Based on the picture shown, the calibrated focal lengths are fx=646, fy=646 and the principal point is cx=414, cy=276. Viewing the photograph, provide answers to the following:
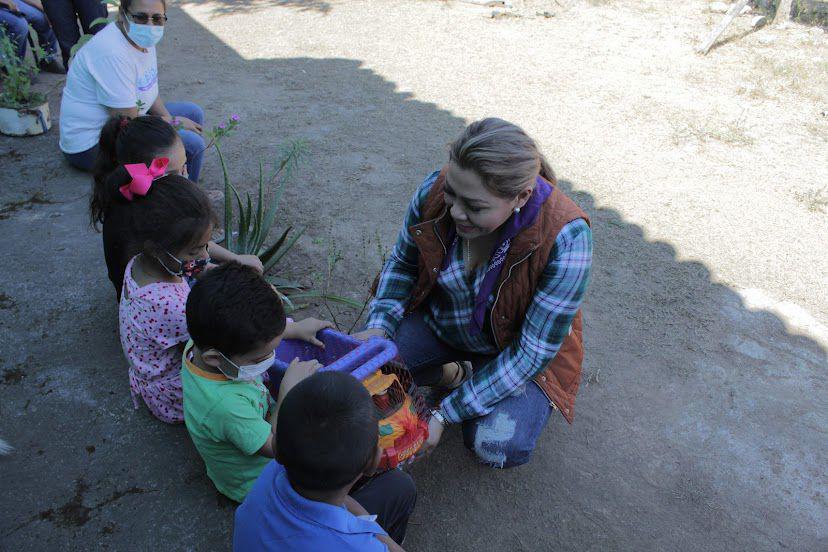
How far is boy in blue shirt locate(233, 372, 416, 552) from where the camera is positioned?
138 centimetres

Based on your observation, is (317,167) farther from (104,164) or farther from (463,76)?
(463,76)

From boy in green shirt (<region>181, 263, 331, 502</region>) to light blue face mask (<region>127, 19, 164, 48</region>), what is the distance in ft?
8.00

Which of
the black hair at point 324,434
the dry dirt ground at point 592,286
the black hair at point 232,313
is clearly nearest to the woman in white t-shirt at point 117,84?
the dry dirt ground at point 592,286

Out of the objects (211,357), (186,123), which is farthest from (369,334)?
(186,123)

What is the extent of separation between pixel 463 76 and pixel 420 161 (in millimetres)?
2233

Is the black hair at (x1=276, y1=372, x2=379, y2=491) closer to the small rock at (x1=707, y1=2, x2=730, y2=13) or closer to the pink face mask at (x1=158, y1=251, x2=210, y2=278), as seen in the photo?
the pink face mask at (x1=158, y1=251, x2=210, y2=278)

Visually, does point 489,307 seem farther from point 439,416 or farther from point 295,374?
point 295,374

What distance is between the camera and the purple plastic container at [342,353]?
1983 millimetres

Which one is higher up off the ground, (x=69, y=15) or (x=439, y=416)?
(x=69, y=15)

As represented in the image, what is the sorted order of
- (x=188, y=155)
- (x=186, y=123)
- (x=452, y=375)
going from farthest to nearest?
(x=186, y=123) → (x=188, y=155) → (x=452, y=375)

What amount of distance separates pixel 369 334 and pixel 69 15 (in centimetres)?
492

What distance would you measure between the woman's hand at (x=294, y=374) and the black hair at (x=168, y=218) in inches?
22.1

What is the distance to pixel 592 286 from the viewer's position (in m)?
3.56

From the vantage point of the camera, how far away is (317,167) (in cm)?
453
